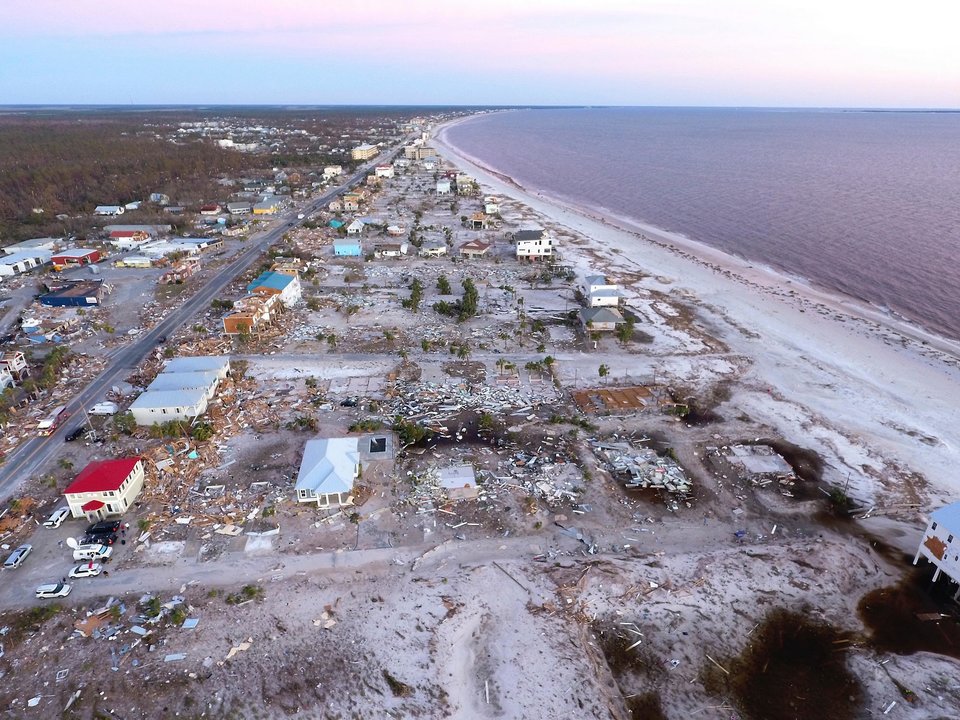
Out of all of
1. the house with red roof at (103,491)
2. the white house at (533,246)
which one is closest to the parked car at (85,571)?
the house with red roof at (103,491)

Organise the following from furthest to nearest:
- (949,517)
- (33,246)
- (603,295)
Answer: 1. (33,246)
2. (603,295)
3. (949,517)

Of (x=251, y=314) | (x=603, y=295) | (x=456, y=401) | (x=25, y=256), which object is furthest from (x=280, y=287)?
(x=25, y=256)

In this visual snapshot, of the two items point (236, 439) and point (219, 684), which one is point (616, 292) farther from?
point (219, 684)

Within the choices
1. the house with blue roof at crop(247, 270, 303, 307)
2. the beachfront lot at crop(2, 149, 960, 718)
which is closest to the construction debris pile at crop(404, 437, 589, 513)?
the beachfront lot at crop(2, 149, 960, 718)

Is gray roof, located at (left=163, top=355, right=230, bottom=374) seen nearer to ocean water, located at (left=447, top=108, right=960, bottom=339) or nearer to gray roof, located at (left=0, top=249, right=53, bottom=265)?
gray roof, located at (left=0, top=249, right=53, bottom=265)

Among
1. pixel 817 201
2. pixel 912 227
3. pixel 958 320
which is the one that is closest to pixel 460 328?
pixel 958 320

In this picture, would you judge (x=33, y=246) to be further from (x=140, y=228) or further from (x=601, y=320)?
(x=601, y=320)

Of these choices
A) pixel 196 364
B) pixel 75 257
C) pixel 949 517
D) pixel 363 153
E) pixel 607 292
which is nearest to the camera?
pixel 949 517
